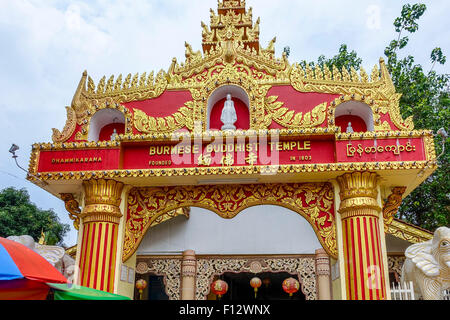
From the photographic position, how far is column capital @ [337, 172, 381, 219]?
7848mm

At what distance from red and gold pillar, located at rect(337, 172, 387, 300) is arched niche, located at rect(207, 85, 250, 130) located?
7.52ft

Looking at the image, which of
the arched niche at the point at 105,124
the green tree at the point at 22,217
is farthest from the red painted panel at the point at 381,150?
the green tree at the point at 22,217

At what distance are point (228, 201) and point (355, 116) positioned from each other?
3149mm

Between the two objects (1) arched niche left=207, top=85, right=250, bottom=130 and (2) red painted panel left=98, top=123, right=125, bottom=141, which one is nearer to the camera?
(1) arched niche left=207, top=85, right=250, bottom=130

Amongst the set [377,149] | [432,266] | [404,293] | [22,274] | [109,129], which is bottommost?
[404,293]

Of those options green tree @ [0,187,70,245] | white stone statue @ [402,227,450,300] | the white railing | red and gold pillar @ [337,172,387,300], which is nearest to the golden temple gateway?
red and gold pillar @ [337,172,387,300]

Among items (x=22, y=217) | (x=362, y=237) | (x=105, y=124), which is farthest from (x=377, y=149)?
(x=22, y=217)

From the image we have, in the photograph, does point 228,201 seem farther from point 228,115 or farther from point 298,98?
point 298,98

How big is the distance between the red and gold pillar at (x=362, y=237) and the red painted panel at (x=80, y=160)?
13.8ft

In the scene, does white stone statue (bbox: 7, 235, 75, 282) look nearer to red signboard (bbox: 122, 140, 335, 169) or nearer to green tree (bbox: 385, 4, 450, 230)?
red signboard (bbox: 122, 140, 335, 169)

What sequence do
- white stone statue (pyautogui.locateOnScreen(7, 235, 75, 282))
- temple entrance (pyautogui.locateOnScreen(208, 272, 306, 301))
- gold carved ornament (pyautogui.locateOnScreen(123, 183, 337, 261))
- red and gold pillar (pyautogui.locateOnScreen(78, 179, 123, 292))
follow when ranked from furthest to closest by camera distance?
temple entrance (pyautogui.locateOnScreen(208, 272, 306, 301)) → white stone statue (pyautogui.locateOnScreen(7, 235, 75, 282)) → gold carved ornament (pyautogui.locateOnScreen(123, 183, 337, 261)) → red and gold pillar (pyautogui.locateOnScreen(78, 179, 123, 292))

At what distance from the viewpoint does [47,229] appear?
20.7 m

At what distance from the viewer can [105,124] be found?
9.60 meters
